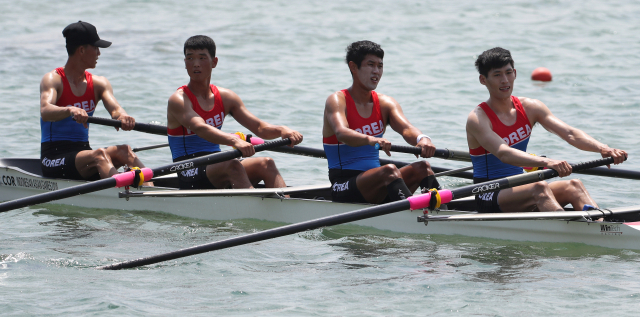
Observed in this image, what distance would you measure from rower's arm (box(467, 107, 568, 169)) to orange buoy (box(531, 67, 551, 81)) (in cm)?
1055

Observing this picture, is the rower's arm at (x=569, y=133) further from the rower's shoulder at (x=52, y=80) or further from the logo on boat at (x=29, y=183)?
the logo on boat at (x=29, y=183)

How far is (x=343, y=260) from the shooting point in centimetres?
638

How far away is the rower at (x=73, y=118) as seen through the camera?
7.94 m

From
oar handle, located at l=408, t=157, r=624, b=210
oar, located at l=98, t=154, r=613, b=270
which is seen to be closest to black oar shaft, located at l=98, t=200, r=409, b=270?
oar, located at l=98, t=154, r=613, b=270

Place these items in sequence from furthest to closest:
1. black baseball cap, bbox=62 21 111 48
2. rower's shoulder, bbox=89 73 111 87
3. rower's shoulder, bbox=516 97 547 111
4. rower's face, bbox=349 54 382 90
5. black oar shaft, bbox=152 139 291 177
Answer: rower's shoulder, bbox=89 73 111 87 → black baseball cap, bbox=62 21 111 48 → black oar shaft, bbox=152 139 291 177 → rower's face, bbox=349 54 382 90 → rower's shoulder, bbox=516 97 547 111

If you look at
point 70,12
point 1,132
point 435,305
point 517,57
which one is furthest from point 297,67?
point 435,305

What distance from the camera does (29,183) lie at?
8.41m

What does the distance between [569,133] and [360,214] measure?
6.20 ft

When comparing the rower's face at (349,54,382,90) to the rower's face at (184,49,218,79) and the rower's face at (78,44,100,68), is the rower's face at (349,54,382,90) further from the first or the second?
the rower's face at (78,44,100,68)

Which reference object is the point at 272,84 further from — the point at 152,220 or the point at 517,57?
the point at 152,220

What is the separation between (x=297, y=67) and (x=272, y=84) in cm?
160

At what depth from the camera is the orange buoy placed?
54.1 ft

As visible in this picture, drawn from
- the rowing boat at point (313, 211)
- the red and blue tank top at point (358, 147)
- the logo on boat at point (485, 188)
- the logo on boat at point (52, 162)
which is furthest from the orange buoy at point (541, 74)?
the logo on boat at point (52, 162)

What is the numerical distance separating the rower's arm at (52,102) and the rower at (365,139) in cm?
265
